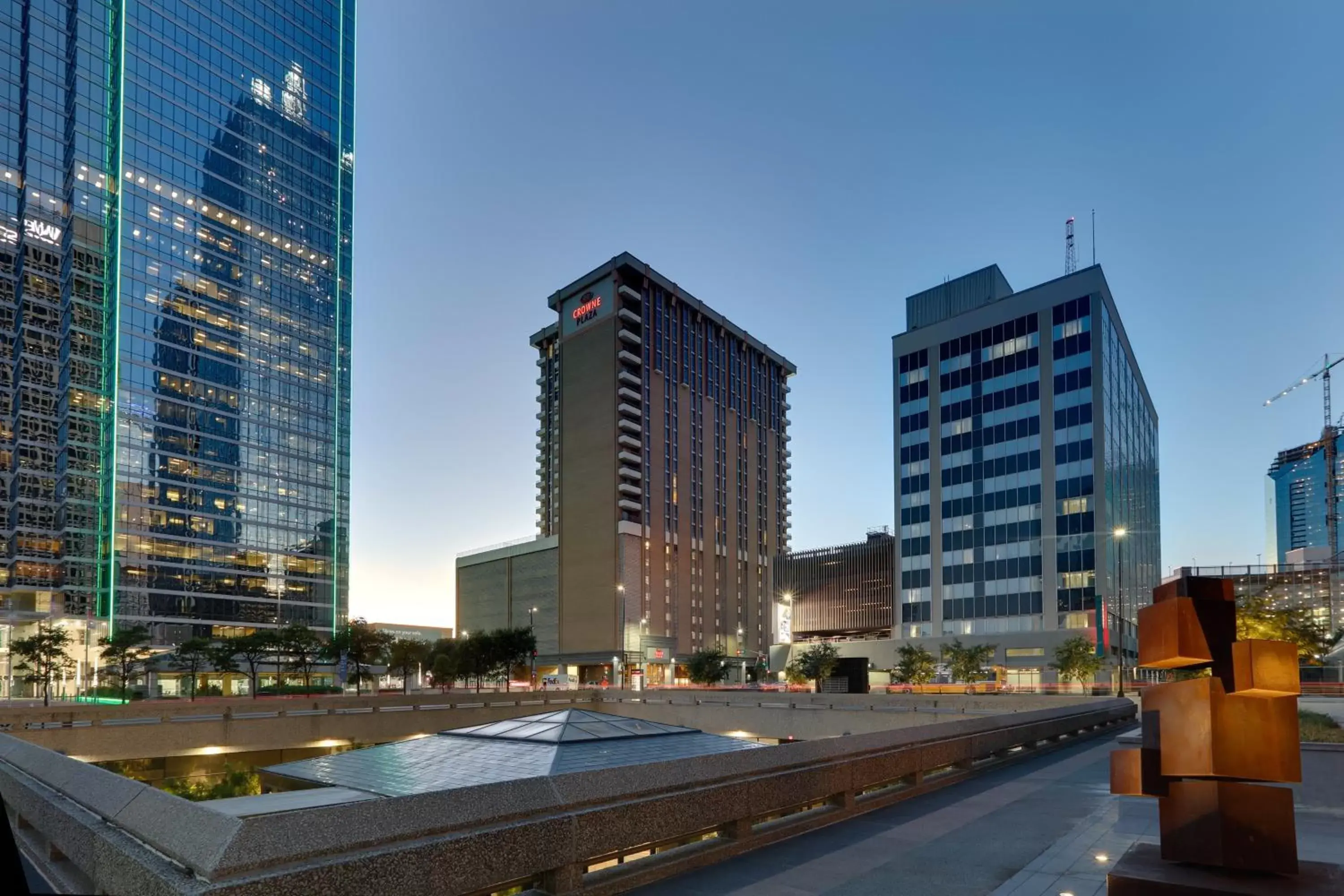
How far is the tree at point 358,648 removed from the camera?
78.1m

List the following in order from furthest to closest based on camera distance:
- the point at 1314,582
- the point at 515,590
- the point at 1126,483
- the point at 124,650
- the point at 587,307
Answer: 1. the point at 515,590
2. the point at 587,307
3. the point at 1314,582
4. the point at 1126,483
5. the point at 124,650

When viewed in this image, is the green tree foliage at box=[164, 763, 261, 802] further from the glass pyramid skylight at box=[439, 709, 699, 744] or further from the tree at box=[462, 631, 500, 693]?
the tree at box=[462, 631, 500, 693]

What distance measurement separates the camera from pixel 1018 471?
99.6 meters

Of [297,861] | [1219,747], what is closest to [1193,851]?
[1219,747]

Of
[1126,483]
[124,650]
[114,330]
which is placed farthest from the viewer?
[114,330]

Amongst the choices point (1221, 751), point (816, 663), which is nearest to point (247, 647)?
point (816, 663)

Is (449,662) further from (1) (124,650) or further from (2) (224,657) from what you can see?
(1) (124,650)

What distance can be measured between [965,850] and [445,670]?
282 feet

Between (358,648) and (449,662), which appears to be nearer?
(358,648)

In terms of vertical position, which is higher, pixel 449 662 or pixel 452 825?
pixel 452 825

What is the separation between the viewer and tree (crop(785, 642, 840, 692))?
73.3m

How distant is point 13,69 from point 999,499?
5085 inches

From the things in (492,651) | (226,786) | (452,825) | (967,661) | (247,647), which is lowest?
(492,651)

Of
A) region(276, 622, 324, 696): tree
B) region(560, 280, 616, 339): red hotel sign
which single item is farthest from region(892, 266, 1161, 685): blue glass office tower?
region(276, 622, 324, 696): tree
